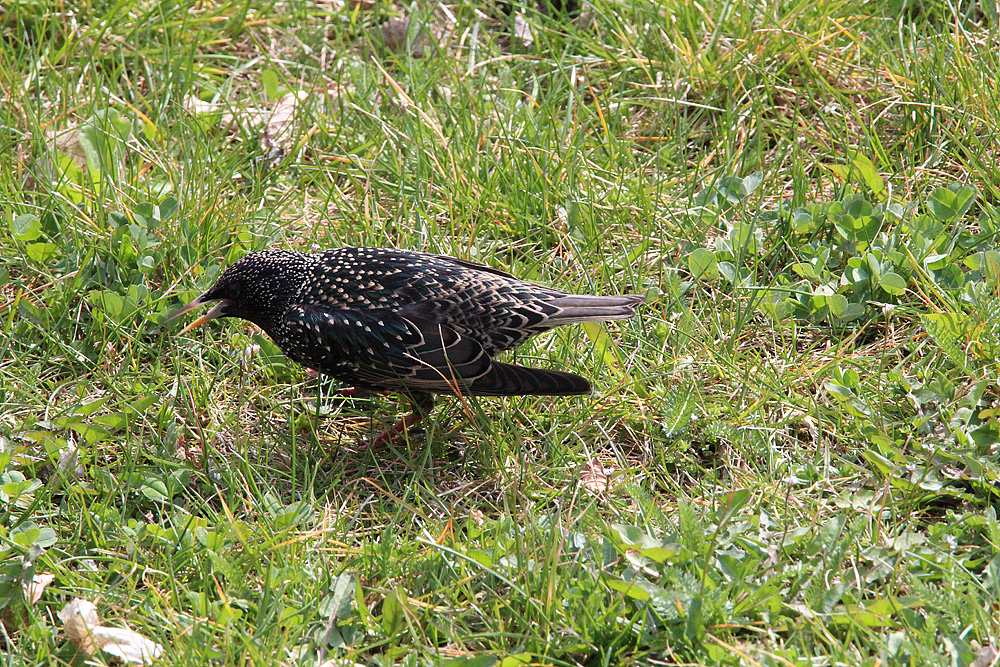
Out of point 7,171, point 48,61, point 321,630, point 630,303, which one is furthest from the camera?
point 48,61

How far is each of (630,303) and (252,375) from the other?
1.75m

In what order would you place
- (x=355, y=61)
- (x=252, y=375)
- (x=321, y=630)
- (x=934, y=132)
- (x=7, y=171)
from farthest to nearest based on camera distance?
(x=355, y=61), (x=934, y=132), (x=7, y=171), (x=252, y=375), (x=321, y=630)

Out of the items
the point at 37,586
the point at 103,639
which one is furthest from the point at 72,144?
the point at 103,639

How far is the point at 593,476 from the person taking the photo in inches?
161

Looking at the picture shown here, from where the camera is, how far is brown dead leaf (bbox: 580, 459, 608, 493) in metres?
4.00

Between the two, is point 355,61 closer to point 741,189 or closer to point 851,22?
point 741,189

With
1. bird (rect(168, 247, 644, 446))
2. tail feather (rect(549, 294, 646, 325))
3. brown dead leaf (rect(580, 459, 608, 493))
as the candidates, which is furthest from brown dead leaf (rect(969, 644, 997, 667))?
tail feather (rect(549, 294, 646, 325))

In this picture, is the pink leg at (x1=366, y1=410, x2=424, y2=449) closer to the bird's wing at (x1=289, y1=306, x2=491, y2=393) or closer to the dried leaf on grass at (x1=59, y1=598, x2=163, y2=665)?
the bird's wing at (x1=289, y1=306, x2=491, y2=393)

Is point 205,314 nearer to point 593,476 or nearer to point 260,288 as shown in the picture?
point 260,288

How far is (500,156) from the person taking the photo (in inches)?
205

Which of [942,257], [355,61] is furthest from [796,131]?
[355,61]

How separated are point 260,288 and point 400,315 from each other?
0.62 m

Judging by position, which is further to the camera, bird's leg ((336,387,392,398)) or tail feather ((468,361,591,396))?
bird's leg ((336,387,392,398))

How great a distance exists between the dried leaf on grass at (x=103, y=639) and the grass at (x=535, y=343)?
5cm
